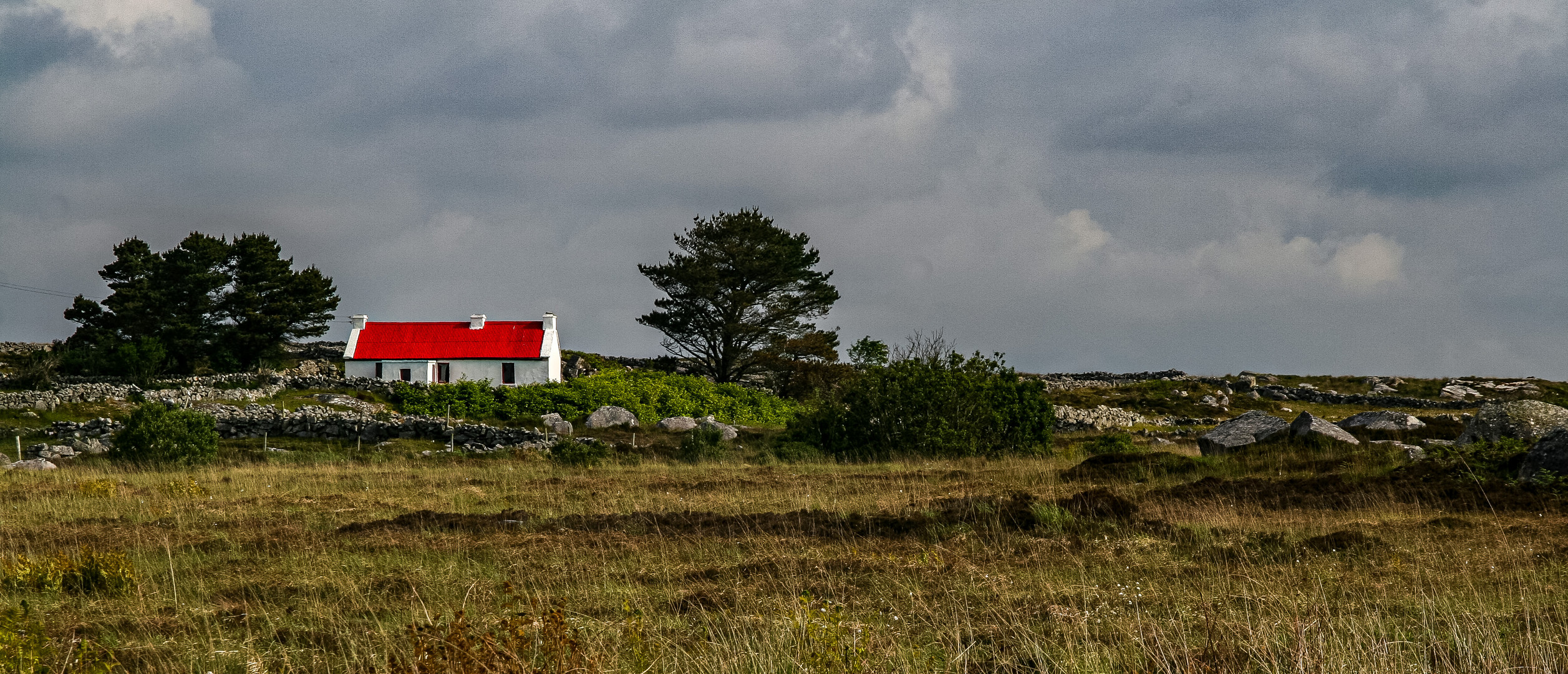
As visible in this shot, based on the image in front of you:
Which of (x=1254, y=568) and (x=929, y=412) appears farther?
(x=929, y=412)

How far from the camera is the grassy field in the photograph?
649cm

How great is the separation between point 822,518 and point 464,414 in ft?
108

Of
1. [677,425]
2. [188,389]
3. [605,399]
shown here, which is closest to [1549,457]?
[677,425]

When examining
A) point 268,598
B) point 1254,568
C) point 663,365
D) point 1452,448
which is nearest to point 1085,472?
point 1452,448

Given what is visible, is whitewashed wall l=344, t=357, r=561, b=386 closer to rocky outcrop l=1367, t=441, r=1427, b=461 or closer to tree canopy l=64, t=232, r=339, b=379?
tree canopy l=64, t=232, r=339, b=379

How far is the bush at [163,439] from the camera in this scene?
2602 cm

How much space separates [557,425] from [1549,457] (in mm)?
29292

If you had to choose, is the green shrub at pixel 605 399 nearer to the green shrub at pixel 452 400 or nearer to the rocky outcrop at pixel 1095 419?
the green shrub at pixel 452 400

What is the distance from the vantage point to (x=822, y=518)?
13.9 m

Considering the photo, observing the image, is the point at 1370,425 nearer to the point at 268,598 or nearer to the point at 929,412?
the point at 929,412

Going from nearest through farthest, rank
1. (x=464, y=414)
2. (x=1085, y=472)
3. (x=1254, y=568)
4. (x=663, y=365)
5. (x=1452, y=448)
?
(x=1254, y=568) < (x=1452, y=448) < (x=1085, y=472) < (x=464, y=414) < (x=663, y=365)

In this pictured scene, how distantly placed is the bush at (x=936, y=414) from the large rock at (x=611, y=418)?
12720 mm

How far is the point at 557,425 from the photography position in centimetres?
3800

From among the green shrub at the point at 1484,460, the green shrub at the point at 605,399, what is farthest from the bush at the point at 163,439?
the green shrub at the point at 1484,460
